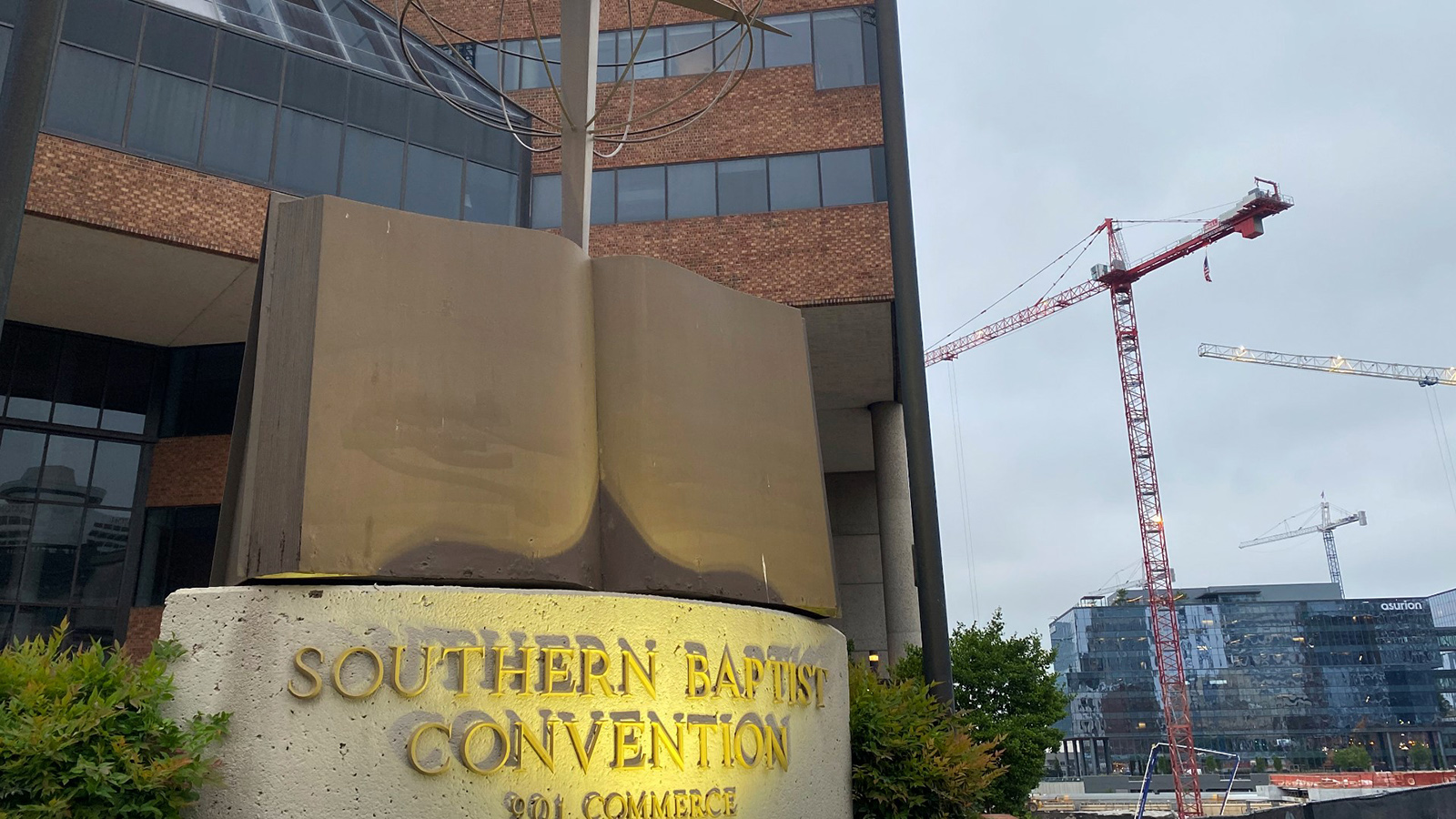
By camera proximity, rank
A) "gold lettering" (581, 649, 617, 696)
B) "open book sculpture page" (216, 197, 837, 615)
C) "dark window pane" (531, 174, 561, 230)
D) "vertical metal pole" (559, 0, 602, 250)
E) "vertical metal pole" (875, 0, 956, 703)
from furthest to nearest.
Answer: "dark window pane" (531, 174, 561, 230)
"vertical metal pole" (875, 0, 956, 703)
"vertical metal pole" (559, 0, 602, 250)
"gold lettering" (581, 649, 617, 696)
"open book sculpture page" (216, 197, 837, 615)

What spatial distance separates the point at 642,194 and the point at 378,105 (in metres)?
7.44

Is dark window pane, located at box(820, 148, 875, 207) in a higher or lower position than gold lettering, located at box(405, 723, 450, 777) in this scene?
higher

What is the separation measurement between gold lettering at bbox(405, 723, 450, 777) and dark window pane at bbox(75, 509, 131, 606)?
2476 cm

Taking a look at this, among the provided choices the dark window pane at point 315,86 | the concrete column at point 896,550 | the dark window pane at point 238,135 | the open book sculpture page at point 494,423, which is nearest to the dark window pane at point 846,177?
the concrete column at point 896,550

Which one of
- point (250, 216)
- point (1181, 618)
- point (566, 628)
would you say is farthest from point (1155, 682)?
point (566, 628)

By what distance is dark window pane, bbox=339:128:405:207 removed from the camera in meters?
27.0

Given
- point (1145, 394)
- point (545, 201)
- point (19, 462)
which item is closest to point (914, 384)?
point (545, 201)

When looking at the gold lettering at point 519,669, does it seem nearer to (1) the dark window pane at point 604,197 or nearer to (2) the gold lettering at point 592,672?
(2) the gold lettering at point 592,672

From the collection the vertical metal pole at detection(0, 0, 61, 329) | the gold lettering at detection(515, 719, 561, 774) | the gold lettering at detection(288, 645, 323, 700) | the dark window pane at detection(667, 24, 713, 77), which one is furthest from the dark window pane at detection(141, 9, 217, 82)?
the gold lettering at detection(515, 719, 561, 774)

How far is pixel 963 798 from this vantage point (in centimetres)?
1120

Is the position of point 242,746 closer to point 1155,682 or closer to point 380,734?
point 380,734

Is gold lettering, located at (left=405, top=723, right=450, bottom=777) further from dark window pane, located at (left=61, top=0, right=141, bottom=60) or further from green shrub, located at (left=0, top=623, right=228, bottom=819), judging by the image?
dark window pane, located at (left=61, top=0, right=141, bottom=60)

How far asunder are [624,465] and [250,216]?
19.4m

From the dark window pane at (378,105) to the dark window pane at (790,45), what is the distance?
33.5 ft
